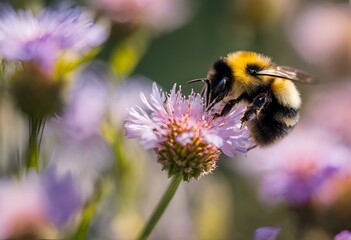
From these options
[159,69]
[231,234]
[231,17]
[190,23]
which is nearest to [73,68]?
[231,234]

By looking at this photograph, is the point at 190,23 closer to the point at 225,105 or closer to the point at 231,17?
the point at 231,17

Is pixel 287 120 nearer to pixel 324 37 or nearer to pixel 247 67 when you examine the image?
pixel 247 67

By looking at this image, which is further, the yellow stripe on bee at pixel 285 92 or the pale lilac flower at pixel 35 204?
the yellow stripe on bee at pixel 285 92

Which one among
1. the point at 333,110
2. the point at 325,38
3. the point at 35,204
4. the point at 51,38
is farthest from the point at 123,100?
the point at 325,38

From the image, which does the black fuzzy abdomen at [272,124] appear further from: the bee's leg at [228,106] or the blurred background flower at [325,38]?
the blurred background flower at [325,38]

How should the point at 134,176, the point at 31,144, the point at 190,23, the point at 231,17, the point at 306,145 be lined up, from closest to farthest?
the point at 31,144 < the point at 134,176 < the point at 306,145 < the point at 231,17 < the point at 190,23

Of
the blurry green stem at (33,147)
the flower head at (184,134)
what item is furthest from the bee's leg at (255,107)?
the blurry green stem at (33,147)

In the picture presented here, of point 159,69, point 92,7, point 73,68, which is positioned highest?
point 73,68
